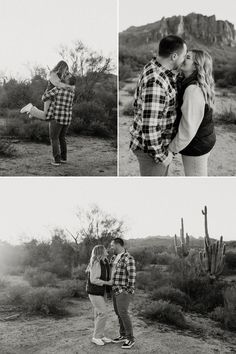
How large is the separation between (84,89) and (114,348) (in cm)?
344

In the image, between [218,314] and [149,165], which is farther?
[218,314]

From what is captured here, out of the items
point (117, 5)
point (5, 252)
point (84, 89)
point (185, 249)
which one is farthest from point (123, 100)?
point (5, 252)

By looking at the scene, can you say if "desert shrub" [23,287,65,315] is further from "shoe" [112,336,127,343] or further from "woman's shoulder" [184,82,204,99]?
"woman's shoulder" [184,82,204,99]

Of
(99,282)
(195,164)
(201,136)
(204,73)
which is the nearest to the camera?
(204,73)

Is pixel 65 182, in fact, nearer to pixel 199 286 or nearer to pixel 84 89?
pixel 84 89

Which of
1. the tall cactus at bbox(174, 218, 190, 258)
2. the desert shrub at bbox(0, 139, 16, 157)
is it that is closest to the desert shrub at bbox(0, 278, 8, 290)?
the desert shrub at bbox(0, 139, 16, 157)

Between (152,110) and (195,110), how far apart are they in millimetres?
463

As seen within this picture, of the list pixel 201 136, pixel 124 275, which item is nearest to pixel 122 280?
pixel 124 275

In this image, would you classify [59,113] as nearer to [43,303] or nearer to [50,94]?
[50,94]

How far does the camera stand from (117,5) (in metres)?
6.53

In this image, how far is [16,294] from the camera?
6.59m

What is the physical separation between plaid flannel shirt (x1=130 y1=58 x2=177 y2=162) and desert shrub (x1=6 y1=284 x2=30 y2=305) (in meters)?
3.28

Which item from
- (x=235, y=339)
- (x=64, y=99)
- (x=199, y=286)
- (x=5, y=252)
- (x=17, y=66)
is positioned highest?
(x=17, y=66)

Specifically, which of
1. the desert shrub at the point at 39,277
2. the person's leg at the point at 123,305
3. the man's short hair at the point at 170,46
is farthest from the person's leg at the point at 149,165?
the desert shrub at the point at 39,277
